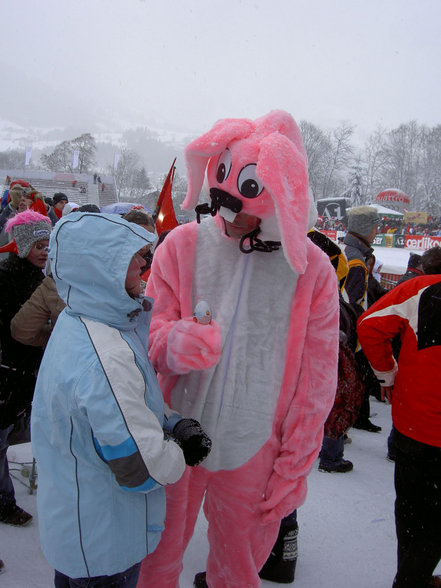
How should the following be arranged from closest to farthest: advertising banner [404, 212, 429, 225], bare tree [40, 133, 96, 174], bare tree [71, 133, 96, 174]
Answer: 1. advertising banner [404, 212, 429, 225]
2. bare tree [71, 133, 96, 174]
3. bare tree [40, 133, 96, 174]

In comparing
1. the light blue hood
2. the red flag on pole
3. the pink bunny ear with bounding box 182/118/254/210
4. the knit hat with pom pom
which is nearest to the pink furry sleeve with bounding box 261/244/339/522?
the pink bunny ear with bounding box 182/118/254/210

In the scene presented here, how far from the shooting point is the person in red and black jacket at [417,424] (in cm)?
204

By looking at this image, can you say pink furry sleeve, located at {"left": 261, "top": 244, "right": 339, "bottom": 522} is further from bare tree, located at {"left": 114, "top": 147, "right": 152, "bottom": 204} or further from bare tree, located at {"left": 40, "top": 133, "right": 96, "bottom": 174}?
bare tree, located at {"left": 114, "top": 147, "right": 152, "bottom": 204}

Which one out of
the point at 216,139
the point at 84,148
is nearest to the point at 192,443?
the point at 216,139

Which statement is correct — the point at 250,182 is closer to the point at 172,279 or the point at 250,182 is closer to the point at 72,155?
the point at 172,279

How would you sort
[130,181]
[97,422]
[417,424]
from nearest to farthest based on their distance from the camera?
[97,422] → [417,424] → [130,181]

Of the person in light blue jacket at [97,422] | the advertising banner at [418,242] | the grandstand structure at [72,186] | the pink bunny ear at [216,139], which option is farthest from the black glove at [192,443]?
the grandstand structure at [72,186]

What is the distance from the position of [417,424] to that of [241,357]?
0.97 metres

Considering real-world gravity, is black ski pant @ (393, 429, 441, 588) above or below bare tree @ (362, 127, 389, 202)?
below

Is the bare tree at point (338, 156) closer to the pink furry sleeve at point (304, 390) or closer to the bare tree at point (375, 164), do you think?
the bare tree at point (375, 164)

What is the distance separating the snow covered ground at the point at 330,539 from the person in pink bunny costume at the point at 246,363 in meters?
0.37

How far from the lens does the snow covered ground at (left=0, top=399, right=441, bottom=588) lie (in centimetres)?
232

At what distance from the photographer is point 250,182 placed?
1.61 meters

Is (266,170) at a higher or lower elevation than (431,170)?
lower
